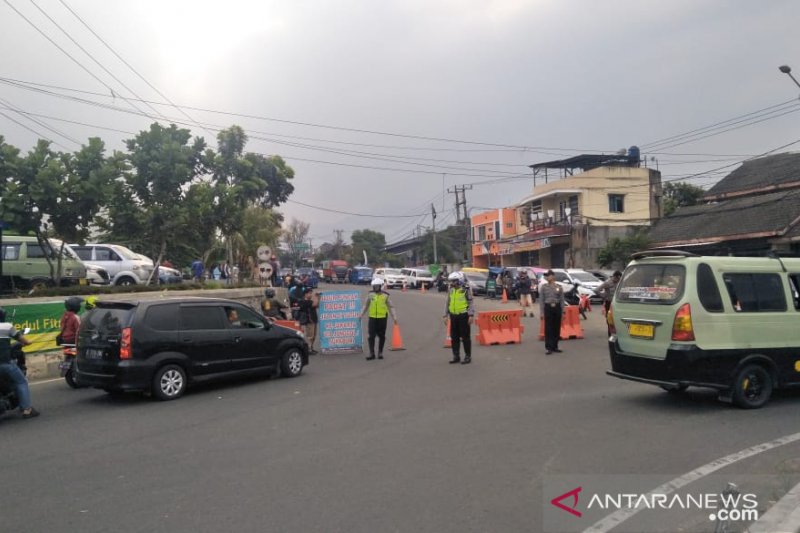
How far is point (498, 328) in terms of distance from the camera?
15500mm

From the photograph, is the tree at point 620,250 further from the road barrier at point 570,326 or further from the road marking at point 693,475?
the road marking at point 693,475

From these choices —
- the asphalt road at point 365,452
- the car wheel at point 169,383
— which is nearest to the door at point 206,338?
the car wheel at point 169,383

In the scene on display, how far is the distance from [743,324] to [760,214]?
21.7 metres

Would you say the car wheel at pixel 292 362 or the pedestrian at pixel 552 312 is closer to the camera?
the car wheel at pixel 292 362

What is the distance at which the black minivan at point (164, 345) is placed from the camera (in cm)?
903

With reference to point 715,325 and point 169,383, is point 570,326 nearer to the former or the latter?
point 715,325

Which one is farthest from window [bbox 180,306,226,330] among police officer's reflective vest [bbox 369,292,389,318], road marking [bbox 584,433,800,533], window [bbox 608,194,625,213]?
window [bbox 608,194,625,213]

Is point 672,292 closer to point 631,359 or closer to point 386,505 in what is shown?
point 631,359

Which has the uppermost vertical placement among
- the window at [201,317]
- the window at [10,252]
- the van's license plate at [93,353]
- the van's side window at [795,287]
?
the window at [10,252]

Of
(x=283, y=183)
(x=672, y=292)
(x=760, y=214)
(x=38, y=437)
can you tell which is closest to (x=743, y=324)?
(x=672, y=292)

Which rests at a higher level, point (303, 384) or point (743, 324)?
point (743, 324)

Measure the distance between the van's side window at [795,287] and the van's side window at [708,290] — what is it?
53.4 inches

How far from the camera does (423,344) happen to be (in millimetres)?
15852

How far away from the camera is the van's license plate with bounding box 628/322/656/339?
789cm
